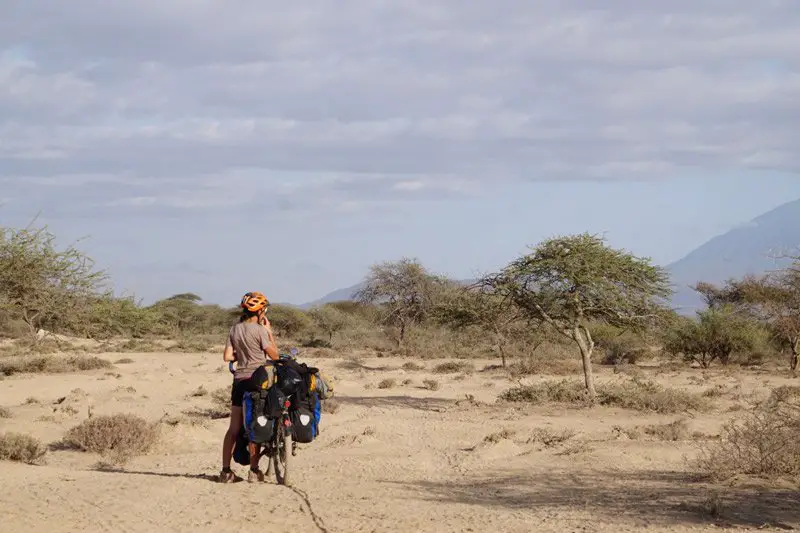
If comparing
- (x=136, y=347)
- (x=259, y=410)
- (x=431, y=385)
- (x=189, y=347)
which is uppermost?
(x=136, y=347)

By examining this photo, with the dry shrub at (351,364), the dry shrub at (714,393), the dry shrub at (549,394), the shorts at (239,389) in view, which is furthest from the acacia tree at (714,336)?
the shorts at (239,389)

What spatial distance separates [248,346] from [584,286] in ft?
37.5

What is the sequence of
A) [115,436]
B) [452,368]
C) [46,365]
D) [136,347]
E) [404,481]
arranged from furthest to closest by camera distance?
[136,347] < [452,368] < [46,365] < [115,436] < [404,481]

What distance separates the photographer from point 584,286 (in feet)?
64.0

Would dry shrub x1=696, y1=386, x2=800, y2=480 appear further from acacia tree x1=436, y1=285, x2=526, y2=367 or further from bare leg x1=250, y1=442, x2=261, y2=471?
acacia tree x1=436, y1=285, x2=526, y2=367

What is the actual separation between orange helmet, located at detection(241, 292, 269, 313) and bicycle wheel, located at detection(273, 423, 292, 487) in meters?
1.21

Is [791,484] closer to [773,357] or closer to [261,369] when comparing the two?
[261,369]

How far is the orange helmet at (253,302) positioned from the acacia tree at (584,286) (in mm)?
10764

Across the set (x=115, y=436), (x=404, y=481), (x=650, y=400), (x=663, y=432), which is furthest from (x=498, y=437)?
(x=650, y=400)

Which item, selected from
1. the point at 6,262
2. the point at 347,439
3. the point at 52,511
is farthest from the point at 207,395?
the point at 52,511

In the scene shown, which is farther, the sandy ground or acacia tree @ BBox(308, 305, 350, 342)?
acacia tree @ BBox(308, 305, 350, 342)

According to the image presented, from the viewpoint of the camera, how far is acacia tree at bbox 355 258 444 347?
44.9 m

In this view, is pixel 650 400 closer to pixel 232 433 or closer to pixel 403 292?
pixel 232 433

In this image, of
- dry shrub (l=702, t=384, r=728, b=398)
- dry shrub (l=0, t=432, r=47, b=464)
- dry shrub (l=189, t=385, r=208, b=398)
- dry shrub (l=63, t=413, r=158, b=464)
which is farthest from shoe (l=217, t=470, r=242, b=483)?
dry shrub (l=702, t=384, r=728, b=398)
